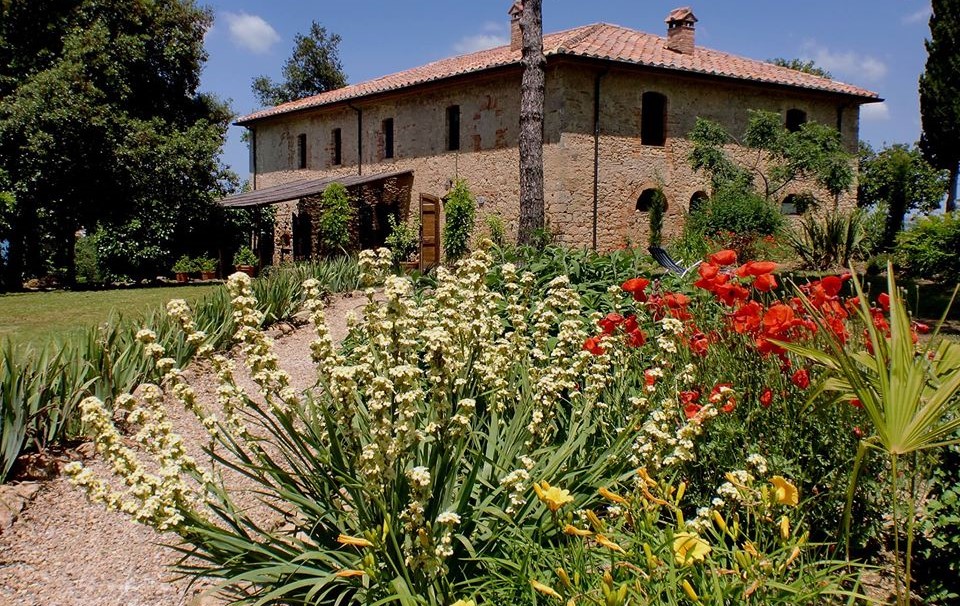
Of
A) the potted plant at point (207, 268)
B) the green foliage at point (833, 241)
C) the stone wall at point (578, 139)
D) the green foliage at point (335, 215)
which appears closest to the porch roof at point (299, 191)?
the green foliage at point (335, 215)

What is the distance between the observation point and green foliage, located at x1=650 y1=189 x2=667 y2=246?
1820 cm

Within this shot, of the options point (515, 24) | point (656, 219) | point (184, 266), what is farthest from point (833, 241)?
point (184, 266)

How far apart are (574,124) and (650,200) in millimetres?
2831

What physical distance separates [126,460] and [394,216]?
18672mm

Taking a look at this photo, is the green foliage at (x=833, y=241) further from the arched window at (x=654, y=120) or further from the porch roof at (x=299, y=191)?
the porch roof at (x=299, y=191)

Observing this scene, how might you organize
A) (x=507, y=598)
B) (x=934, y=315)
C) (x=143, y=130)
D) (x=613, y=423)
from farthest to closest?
(x=143, y=130), (x=934, y=315), (x=613, y=423), (x=507, y=598)

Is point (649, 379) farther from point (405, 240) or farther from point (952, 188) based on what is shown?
point (952, 188)

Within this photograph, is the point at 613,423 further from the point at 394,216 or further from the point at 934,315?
the point at 394,216

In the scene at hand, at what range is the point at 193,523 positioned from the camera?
7.51ft

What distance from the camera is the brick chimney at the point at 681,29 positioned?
19.6m

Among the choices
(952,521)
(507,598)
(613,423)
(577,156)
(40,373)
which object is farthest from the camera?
(577,156)

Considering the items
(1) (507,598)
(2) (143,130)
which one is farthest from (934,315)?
(2) (143,130)

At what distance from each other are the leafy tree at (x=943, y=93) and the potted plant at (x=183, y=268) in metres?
24.0

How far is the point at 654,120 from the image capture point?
1877cm
